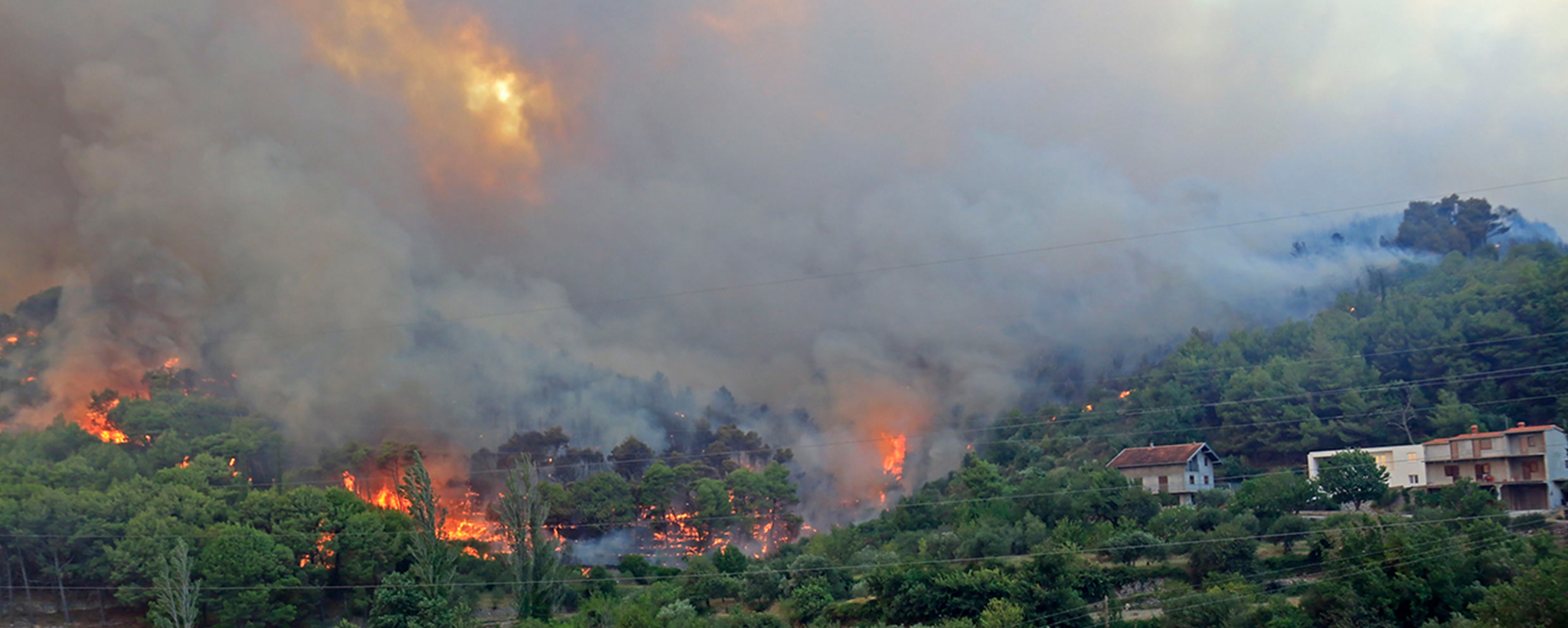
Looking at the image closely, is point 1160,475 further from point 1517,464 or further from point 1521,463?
point 1521,463

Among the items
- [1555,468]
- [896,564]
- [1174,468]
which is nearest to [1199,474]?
[1174,468]

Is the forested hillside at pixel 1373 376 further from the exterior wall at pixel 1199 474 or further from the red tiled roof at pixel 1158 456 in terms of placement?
the red tiled roof at pixel 1158 456

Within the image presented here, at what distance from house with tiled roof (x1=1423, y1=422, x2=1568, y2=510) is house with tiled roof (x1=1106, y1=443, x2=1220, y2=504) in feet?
48.3

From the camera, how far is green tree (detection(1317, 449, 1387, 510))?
6738 cm

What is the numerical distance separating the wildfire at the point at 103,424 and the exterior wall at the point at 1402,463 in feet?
337

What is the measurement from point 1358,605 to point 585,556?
6819 cm

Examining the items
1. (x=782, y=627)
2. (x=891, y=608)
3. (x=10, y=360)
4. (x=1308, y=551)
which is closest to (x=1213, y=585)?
(x=1308, y=551)

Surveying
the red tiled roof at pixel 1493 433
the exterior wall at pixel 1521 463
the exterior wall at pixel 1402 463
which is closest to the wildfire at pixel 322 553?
the exterior wall at pixel 1402 463

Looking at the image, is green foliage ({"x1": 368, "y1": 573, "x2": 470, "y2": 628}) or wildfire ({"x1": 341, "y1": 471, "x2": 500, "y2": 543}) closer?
green foliage ({"x1": 368, "y1": 573, "x2": 470, "y2": 628})

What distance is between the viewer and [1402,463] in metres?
73.4

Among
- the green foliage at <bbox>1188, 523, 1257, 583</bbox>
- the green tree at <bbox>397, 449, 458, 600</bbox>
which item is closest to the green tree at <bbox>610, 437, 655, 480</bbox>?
the green tree at <bbox>397, 449, 458, 600</bbox>

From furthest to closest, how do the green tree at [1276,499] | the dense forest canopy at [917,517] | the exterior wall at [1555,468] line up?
the green tree at [1276,499]
the exterior wall at [1555,468]
the dense forest canopy at [917,517]

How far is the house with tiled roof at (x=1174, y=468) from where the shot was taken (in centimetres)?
7750

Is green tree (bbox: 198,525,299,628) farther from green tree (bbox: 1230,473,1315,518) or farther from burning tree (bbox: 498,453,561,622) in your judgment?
green tree (bbox: 1230,473,1315,518)
